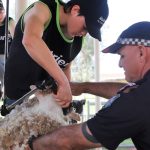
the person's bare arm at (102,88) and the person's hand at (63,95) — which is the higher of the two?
the person's hand at (63,95)

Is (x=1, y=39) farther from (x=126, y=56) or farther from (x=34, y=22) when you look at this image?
(x=126, y=56)

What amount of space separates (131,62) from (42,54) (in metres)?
0.43

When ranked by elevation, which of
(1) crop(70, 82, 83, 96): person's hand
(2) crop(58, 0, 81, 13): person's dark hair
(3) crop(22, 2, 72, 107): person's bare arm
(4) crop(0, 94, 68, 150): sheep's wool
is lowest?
(1) crop(70, 82, 83, 96): person's hand

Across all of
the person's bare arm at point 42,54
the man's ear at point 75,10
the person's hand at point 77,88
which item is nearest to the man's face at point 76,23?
the man's ear at point 75,10

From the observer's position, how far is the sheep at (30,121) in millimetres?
1574

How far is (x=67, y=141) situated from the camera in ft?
4.57

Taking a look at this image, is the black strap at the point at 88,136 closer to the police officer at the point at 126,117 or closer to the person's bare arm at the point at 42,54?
the police officer at the point at 126,117

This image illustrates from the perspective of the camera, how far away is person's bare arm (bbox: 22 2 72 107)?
1704 millimetres

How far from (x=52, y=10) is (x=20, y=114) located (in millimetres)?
530

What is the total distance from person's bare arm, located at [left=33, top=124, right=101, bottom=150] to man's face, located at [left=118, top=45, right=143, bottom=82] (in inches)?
10.4

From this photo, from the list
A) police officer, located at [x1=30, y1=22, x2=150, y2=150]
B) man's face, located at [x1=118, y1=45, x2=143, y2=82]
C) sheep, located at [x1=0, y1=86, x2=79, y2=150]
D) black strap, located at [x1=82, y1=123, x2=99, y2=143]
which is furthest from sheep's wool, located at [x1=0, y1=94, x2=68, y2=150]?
man's face, located at [x1=118, y1=45, x2=143, y2=82]

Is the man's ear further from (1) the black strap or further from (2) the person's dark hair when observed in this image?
(1) the black strap

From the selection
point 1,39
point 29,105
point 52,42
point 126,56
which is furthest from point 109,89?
point 1,39

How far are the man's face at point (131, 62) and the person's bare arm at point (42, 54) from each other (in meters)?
0.30
